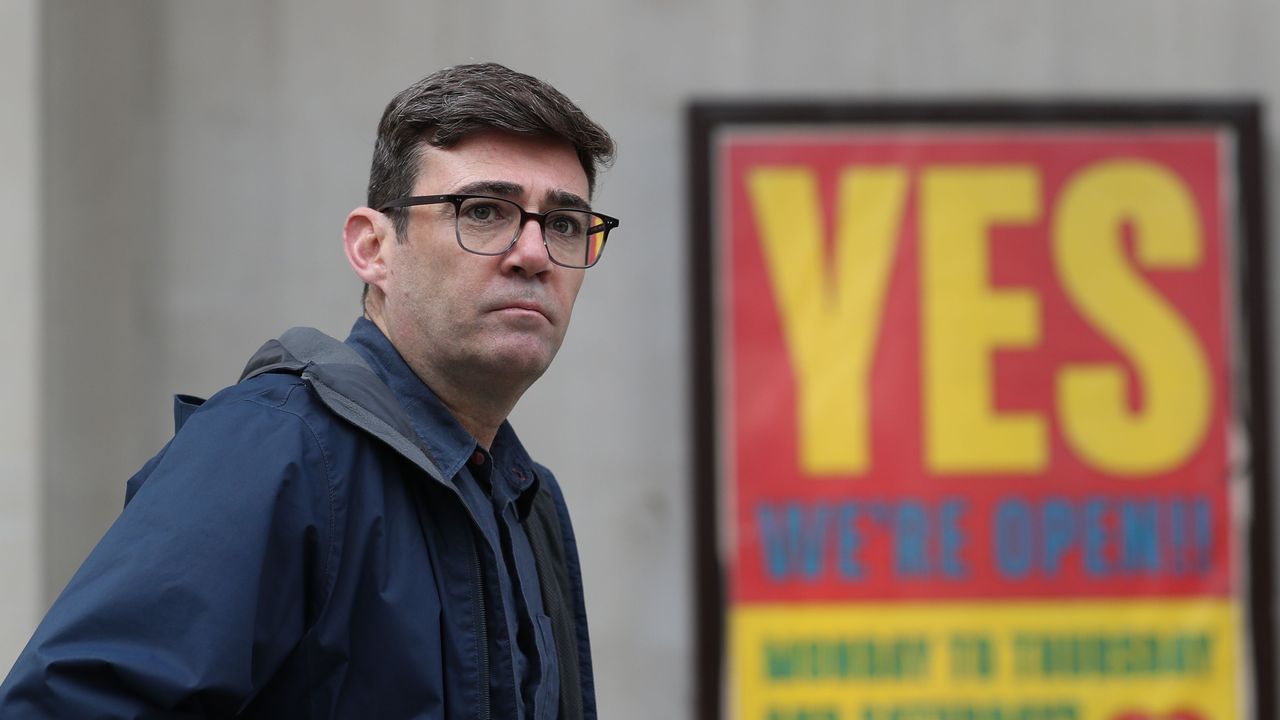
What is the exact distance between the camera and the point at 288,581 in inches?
40.0

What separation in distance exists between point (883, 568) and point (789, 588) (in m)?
0.24

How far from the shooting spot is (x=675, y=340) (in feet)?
10.2

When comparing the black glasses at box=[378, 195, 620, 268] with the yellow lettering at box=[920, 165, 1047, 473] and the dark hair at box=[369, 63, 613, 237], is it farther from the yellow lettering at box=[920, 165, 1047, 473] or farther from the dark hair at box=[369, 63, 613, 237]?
the yellow lettering at box=[920, 165, 1047, 473]

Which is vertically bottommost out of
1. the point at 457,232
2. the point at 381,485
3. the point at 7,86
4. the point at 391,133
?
the point at 381,485

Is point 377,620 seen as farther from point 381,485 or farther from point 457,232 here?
point 457,232

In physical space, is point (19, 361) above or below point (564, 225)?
below

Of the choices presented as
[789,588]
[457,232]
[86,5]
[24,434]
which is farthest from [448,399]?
[86,5]

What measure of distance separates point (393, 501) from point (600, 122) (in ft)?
6.96

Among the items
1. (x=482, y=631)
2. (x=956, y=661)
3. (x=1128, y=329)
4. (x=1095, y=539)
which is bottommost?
(x=956, y=661)

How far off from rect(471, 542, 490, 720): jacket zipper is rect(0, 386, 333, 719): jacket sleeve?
0.15 m

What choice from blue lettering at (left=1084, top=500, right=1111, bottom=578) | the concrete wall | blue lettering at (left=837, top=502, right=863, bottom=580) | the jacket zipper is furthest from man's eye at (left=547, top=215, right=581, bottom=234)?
blue lettering at (left=1084, top=500, right=1111, bottom=578)

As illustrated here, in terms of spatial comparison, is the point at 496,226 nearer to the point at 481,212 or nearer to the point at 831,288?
the point at 481,212

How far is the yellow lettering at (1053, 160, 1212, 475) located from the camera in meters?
3.12

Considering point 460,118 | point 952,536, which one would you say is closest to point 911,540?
point 952,536
